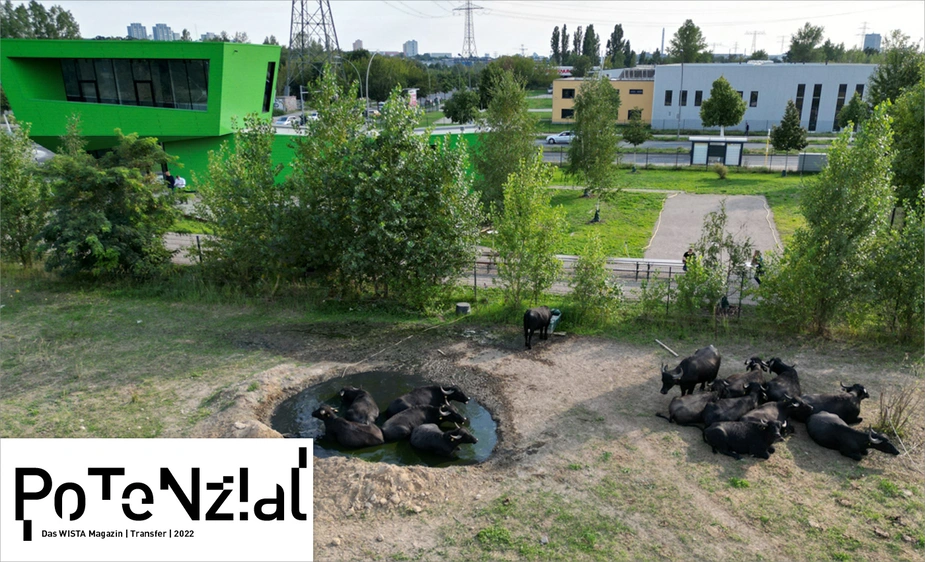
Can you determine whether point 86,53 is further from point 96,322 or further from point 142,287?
point 96,322

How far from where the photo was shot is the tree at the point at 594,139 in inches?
1352

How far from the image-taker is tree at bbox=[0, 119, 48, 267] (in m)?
22.7

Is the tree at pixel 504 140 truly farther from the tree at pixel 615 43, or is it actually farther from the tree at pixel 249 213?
the tree at pixel 615 43

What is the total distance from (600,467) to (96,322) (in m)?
15.0

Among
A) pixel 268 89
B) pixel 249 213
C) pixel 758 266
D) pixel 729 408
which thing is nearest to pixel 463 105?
pixel 268 89

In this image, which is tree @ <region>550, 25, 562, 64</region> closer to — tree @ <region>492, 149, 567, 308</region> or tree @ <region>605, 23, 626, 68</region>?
tree @ <region>605, 23, 626, 68</region>

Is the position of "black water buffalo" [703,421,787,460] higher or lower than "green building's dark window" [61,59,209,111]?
lower

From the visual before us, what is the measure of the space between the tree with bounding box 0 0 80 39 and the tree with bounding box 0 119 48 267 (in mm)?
77908

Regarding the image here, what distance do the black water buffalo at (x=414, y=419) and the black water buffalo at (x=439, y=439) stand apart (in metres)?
0.31

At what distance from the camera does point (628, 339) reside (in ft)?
58.0

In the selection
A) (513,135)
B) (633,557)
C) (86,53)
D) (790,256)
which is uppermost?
(86,53)

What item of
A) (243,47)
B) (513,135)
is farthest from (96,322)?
(243,47)

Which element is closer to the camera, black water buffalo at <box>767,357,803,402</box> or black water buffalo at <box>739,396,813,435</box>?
black water buffalo at <box>739,396,813,435</box>

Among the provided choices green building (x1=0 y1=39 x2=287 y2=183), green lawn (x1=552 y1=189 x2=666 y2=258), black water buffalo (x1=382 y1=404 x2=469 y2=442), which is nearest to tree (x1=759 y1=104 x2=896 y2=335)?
green lawn (x1=552 y1=189 x2=666 y2=258)
